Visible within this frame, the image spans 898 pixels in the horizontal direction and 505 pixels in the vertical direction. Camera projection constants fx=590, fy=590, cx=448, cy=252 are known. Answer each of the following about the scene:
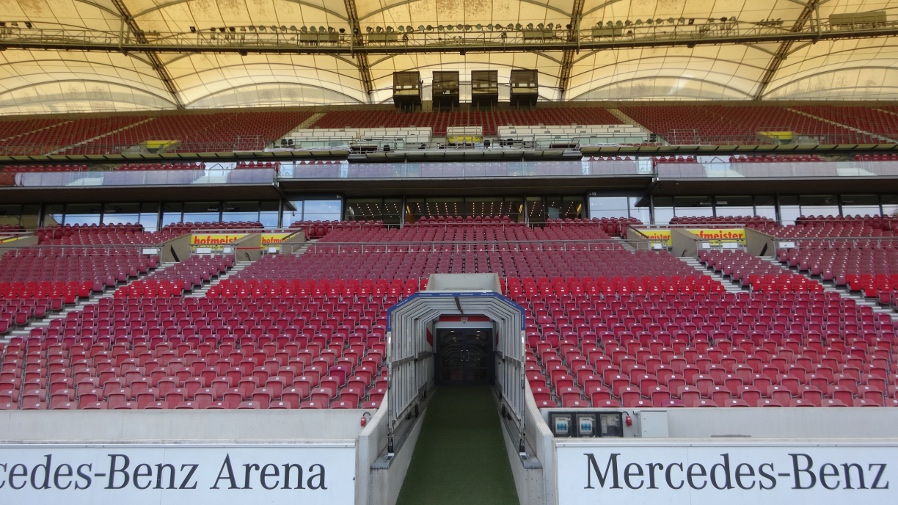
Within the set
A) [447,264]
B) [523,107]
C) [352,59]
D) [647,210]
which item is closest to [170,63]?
[352,59]

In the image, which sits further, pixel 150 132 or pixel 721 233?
pixel 150 132

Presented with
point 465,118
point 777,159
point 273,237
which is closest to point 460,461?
point 273,237

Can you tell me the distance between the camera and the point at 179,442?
4824mm

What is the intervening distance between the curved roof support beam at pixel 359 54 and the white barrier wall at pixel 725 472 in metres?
23.3

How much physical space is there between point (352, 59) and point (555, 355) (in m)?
27.5

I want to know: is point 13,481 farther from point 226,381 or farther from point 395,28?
point 395,28

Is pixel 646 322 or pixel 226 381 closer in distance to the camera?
pixel 226 381

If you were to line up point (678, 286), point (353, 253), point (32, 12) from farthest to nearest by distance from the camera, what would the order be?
point (32, 12) → point (353, 253) → point (678, 286)

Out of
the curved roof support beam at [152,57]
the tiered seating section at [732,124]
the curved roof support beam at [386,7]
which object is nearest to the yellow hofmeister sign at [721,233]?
the tiered seating section at [732,124]

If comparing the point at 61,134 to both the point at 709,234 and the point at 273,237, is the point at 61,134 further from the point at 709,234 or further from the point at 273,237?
the point at 709,234

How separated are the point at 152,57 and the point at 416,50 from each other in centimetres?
1646

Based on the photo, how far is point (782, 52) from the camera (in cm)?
3206

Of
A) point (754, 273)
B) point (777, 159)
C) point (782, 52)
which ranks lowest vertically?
point (754, 273)

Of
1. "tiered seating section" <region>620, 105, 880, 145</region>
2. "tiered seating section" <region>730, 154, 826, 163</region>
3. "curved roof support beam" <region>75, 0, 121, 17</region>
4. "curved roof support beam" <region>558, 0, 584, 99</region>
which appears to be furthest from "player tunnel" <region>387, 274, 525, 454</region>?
"curved roof support beam" <region>75, 0, 121, 17</region>
